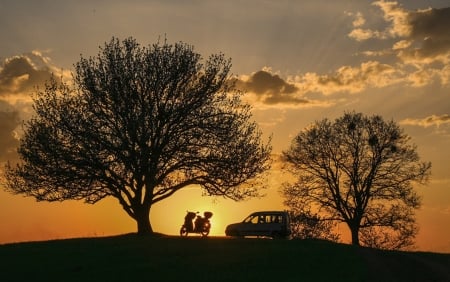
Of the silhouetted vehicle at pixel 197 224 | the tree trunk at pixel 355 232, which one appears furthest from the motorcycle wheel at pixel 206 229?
the tree trunk at pixel 355 232

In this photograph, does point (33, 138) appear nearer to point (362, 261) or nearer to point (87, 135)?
point (87, 135)

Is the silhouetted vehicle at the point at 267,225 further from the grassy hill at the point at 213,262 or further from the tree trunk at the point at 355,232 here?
the tree trunk at the point at 355,232

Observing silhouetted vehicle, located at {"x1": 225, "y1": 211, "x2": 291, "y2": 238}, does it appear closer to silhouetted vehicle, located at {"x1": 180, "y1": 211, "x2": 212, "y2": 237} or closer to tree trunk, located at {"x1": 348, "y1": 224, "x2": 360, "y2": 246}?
silhouetted vehicle, located at {"x1": 180, "y1": 211, "x2": 212, "y2": 237}

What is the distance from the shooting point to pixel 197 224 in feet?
154

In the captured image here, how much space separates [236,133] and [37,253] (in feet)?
58.7

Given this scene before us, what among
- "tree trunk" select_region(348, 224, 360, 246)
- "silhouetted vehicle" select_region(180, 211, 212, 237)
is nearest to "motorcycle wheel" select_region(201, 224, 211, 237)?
"silhouetted vehicle" select_region(180, 211, 212, 237)

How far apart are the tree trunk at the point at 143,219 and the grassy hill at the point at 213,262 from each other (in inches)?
247

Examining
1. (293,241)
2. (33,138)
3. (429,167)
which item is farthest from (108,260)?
(429,167)

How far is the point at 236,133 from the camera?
48.4 m

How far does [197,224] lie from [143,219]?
14.0ft

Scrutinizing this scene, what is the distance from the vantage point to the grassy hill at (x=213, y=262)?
3039 centimetres

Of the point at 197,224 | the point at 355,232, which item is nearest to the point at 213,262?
the point at 197,224

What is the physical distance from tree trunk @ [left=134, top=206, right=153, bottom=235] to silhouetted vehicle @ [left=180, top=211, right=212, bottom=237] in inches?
105

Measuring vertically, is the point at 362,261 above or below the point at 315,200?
below
